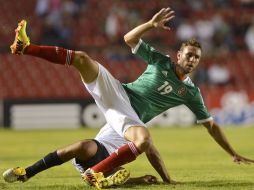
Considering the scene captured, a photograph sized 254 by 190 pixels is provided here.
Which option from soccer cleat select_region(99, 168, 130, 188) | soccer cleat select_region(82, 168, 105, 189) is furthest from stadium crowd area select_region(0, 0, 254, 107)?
soccer cleat select_region(99, 168, 130, 188)

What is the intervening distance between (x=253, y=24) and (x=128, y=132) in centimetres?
1437

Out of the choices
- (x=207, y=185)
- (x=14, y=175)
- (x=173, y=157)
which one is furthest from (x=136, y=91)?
(x=173, y=157)

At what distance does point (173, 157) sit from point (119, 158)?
14.7 feet

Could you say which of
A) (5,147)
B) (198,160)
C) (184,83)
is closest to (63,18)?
(5,147)

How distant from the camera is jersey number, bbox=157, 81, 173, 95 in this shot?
7453mm

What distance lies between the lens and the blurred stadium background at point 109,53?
57.9 ft

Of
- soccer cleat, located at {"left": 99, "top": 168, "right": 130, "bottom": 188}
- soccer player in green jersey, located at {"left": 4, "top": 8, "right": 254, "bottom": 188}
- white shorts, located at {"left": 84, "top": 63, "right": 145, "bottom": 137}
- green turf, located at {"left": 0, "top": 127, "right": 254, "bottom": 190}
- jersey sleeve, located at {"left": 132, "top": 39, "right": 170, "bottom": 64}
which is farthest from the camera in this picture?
green turf, located at {"left": 0, "top": 127, "right": 254, "bottom": 190}

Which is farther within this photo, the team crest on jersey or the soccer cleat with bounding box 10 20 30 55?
the team crest on jersey

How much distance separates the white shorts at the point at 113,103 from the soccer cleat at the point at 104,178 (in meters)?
0.53

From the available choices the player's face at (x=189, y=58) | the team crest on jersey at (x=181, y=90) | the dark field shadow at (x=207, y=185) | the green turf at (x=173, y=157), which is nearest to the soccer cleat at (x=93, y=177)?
the green turf at (x=173, y=157)

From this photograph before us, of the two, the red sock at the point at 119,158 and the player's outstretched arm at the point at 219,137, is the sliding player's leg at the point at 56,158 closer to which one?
the red sock at the point at 119,158

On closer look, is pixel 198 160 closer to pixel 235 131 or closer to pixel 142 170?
pixel 142 170

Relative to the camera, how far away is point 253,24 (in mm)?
20531

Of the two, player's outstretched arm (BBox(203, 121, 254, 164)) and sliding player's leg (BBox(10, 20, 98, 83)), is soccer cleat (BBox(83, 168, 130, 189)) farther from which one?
player's outstretched arm (BBox(203, 121, 254, 164))
